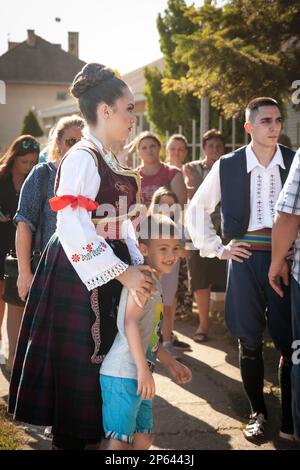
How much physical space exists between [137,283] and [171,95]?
1010 centimetres

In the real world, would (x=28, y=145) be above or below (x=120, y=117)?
above

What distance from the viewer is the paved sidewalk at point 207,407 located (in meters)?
3.48

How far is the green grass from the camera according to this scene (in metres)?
3.35

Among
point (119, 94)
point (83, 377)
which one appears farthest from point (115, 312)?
point (119, 94)

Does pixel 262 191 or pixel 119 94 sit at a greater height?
pixel 119 94

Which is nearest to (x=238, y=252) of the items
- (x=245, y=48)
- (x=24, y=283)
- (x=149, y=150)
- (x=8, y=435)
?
(x=24, y=283)

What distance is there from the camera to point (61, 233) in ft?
7.22

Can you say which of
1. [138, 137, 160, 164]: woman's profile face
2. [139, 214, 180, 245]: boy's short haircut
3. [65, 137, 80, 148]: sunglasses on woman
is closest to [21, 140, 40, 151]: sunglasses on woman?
[65, 137, 80, 148]: sunglasses on woman

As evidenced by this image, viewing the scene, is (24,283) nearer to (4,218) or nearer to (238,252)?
(238,252)

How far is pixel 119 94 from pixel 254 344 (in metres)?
1.89

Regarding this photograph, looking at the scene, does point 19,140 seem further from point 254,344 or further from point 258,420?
point 258,420

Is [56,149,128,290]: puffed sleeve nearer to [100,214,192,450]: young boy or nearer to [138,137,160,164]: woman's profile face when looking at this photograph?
[100,214,192,450]: young boy

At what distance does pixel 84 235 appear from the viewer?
7.11 ft

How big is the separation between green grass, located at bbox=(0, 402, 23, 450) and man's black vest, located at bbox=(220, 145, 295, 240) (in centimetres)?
174
